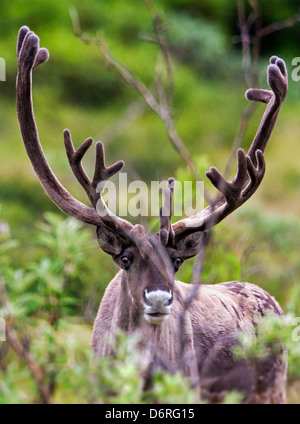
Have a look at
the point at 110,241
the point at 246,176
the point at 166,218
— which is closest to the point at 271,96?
the point at 246,176

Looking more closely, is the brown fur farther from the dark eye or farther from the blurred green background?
the blurred green background

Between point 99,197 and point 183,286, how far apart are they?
3.08ft

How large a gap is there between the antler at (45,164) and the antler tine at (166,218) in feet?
0.80

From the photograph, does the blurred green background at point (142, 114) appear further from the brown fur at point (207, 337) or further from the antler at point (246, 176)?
the antler at point (246, 176)

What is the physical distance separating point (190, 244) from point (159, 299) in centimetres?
79

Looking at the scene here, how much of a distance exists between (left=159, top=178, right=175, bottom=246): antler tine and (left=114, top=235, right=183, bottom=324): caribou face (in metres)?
0.07

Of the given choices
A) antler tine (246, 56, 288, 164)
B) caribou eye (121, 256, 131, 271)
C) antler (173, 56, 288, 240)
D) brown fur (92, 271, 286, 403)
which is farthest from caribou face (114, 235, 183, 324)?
antler tine (246, 56, 288, 164)

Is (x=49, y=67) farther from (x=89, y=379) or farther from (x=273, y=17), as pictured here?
(x=89, y=379)

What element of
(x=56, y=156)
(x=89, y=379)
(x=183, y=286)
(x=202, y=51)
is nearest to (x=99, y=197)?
(x=183, y=286)

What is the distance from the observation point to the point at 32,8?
22.5 metres

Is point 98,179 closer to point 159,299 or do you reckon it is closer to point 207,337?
point 159,299

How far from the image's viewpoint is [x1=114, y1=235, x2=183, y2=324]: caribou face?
515 cm

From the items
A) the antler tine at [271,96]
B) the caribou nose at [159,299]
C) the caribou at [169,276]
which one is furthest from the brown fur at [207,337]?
the antler tine at [271,96]

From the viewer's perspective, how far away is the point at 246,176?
222 inches
